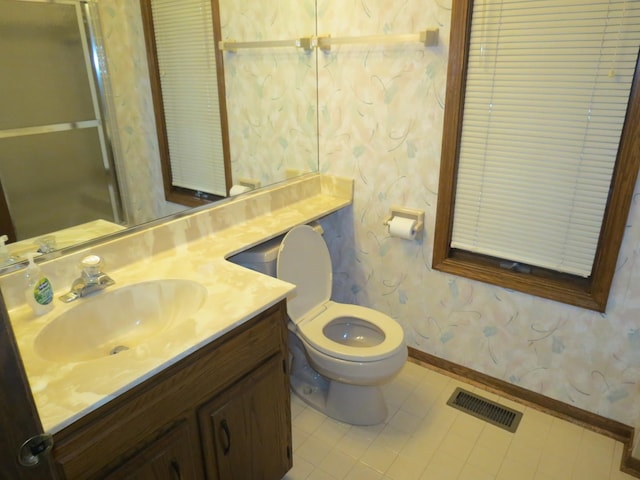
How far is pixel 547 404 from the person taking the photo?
2068 mm

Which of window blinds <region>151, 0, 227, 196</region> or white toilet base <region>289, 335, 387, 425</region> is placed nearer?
window blinds <region>151, 0, 227, 196</region>

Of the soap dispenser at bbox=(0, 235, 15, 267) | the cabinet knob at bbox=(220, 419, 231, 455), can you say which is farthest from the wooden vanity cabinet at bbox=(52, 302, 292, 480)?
the soap dispenser at bbox=(0, 235, 15, 267)

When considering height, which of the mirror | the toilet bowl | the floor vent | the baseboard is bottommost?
the floor vent

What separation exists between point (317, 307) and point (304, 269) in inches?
8.1

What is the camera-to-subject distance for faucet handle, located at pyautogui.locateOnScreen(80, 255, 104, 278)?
53.7 inches

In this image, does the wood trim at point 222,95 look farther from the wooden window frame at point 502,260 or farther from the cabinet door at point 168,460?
the cabinet door at point 168,460

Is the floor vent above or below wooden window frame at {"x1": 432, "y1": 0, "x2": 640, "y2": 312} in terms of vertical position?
below

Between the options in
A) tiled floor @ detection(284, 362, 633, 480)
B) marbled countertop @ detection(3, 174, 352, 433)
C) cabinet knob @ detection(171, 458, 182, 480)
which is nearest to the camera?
marbled countertop @ detection(3, 174, 352, 433)

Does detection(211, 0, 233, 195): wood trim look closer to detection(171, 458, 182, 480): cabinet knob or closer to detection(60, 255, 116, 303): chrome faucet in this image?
detection(60, 255, 116, 303): chrome faucet

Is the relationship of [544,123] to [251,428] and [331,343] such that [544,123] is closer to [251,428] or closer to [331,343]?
[331,343]

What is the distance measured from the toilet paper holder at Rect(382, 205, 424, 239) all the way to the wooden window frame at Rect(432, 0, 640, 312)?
80mm

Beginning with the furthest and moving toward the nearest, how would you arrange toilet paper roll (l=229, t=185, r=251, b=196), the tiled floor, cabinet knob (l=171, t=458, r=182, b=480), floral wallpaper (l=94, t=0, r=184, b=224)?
toilet paper roll (l=229, t=185, r=251, b=196)
the tiled floor
floral wallpaper (l=94, t=0, r=184, b=224)
cabinet knob (l=171, t=458, r=182, b=480)

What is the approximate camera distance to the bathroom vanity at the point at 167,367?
996 mm

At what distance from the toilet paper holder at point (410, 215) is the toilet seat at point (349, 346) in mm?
445
